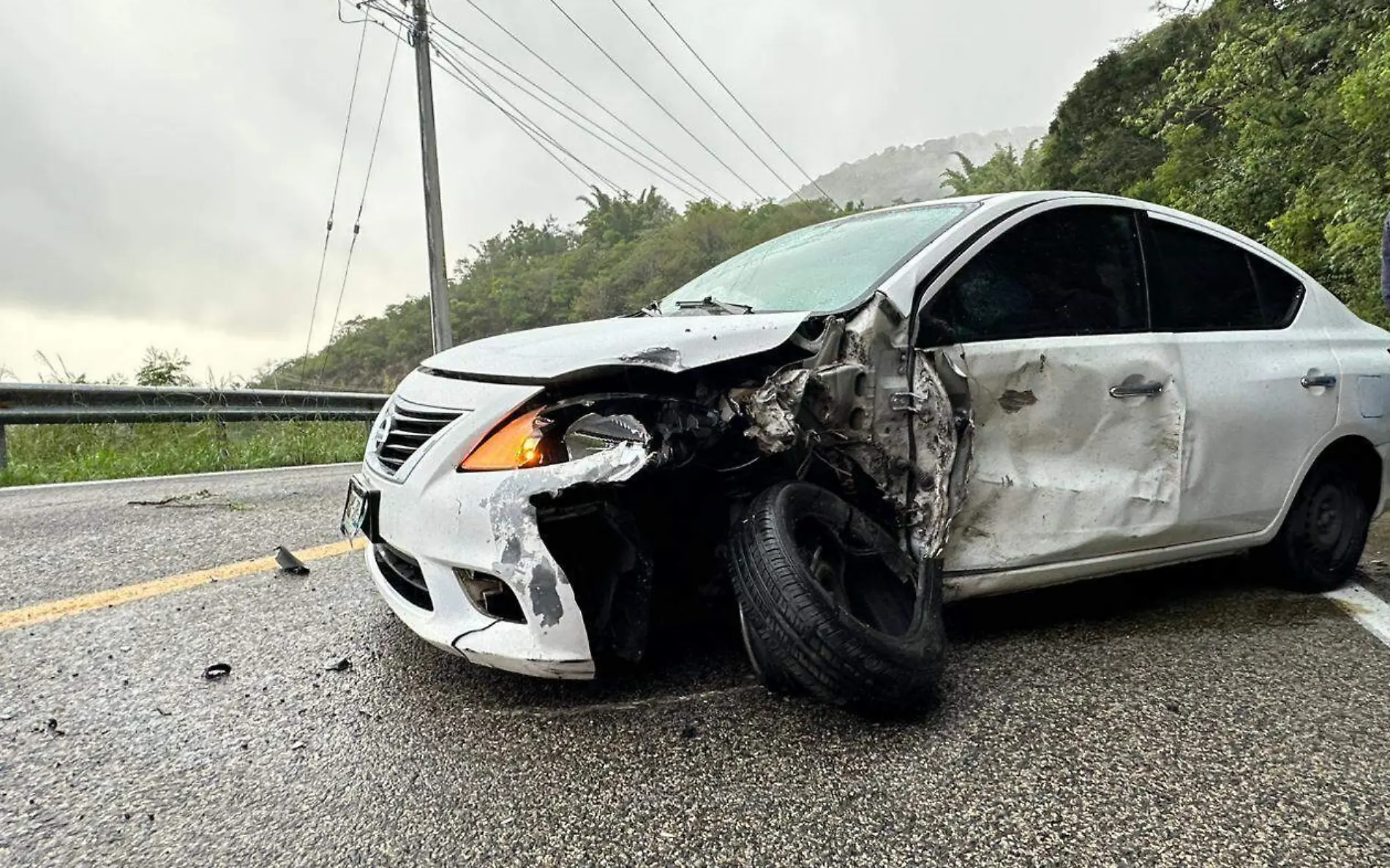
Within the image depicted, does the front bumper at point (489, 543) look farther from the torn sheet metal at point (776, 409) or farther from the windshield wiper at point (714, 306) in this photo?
the windshield wiper at point (714, 306)

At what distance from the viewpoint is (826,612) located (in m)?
1.88

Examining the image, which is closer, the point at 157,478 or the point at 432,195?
the point at 157,478

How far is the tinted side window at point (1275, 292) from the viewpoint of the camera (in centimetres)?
314

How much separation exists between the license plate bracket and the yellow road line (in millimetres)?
143

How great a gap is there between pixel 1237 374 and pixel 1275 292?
23.1 inches

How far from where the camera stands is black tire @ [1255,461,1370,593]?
10.3ft

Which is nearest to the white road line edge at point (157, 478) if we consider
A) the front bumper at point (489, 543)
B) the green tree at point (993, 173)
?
the front bumper at point (489, 543)

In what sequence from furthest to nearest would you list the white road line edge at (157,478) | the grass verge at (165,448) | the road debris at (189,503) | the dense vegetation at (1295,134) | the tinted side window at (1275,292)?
1. the dense vegetation at (1295,134)
2. the grass verge at (165,448)
3. the white road line edge at (157,478)
4. the road debris at (189,503)
5. the tinted side window at (1275,292)

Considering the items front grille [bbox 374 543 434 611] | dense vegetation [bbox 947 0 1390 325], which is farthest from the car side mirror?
dense vegetation [bbox 947 0 1390 325]

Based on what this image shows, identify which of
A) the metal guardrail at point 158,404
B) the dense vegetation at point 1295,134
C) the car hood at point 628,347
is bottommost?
the metal guardrail at point 158,404

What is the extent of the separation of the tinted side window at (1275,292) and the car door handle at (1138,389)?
82cm

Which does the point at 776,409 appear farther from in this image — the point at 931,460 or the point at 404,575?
the point at 404,575

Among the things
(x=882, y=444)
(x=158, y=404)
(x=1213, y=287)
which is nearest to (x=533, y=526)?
(x=882, y=444)

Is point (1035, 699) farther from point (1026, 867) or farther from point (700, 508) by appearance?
point (700, 508)
